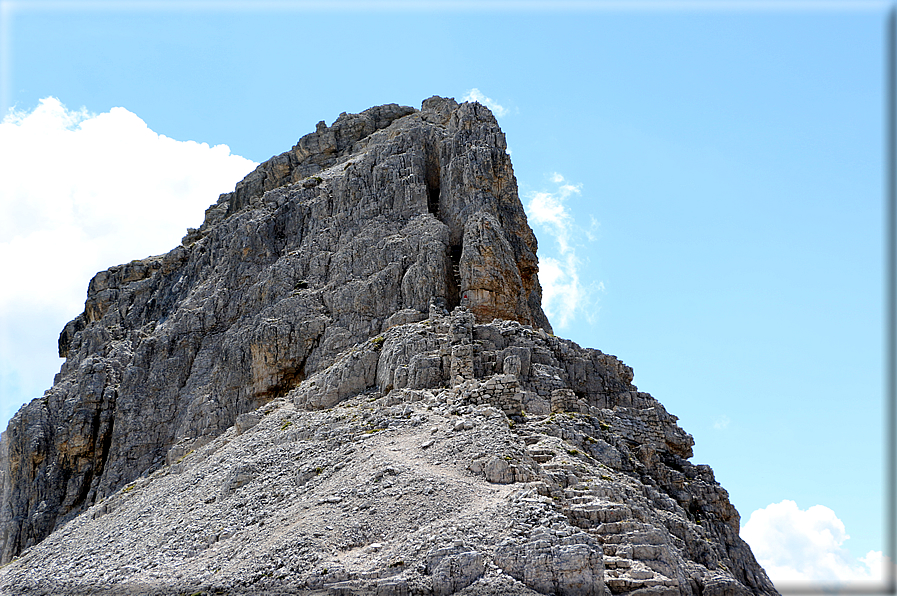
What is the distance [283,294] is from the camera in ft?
271

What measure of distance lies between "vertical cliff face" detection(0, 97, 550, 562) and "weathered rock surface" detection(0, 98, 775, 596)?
218 millimetres

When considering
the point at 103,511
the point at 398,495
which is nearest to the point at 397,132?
the point at 103,511

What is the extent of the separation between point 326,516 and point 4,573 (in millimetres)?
31054

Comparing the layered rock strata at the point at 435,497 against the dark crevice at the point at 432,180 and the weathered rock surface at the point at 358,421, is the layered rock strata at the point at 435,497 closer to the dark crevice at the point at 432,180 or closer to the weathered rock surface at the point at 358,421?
the weathered rock surface at the point at 358,421

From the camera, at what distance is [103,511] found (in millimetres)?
73000

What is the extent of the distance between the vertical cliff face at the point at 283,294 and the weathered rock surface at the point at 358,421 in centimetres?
22

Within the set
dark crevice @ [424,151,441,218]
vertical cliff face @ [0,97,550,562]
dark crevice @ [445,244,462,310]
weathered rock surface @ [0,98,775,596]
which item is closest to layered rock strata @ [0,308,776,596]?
weathered rock surface @ [0,98,775,596]

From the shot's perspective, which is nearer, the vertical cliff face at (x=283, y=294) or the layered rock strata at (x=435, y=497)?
the layered rock strata at (x=435, y=497)

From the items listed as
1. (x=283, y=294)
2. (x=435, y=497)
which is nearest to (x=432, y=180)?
(x=283, y=294)

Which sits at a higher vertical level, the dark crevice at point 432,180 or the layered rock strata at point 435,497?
the dark crevice at point 432,180

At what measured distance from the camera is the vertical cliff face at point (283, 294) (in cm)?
7631

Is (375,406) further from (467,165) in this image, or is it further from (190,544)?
(467,165)

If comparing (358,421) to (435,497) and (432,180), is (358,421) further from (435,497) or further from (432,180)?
(432,180)

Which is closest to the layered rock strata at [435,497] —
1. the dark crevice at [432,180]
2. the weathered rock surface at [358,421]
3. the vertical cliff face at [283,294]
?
the weathered rock surface at [358,421]
